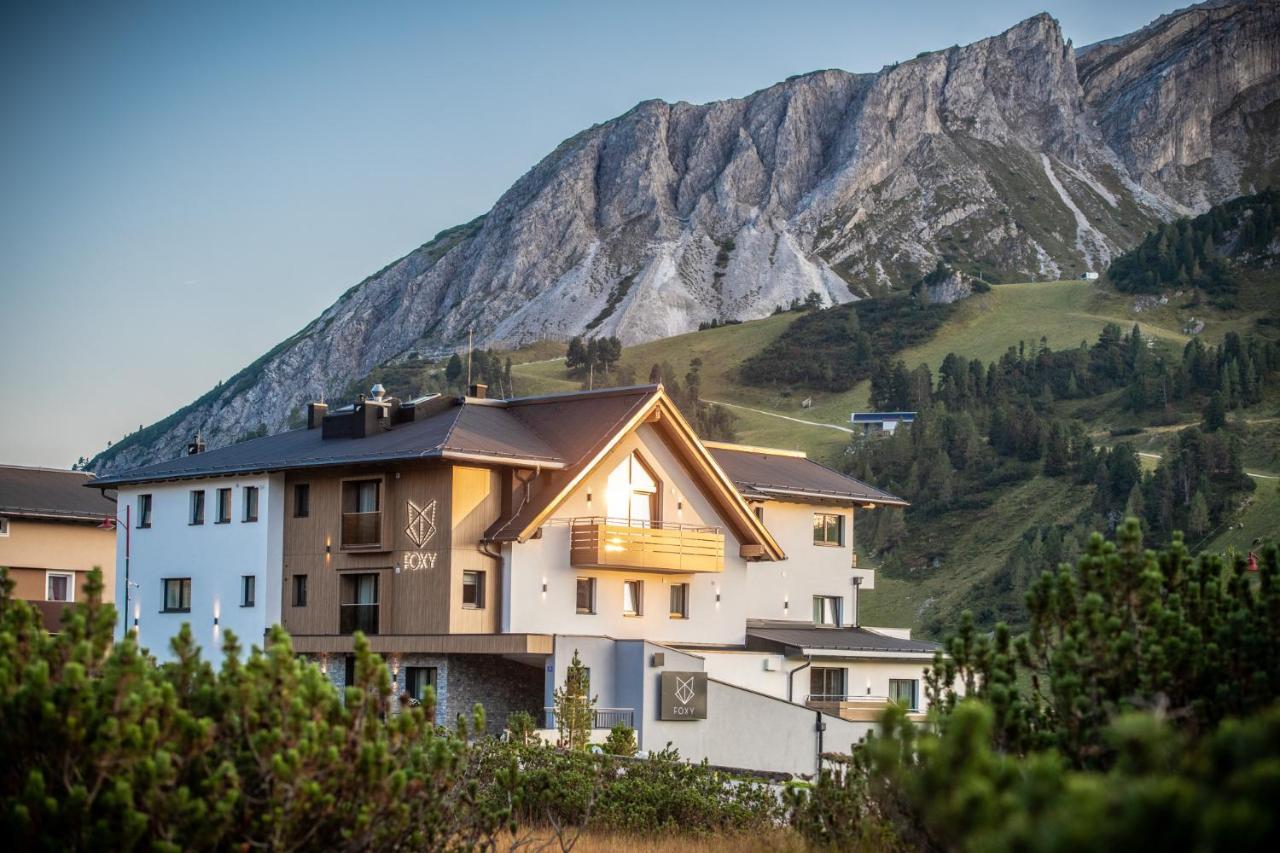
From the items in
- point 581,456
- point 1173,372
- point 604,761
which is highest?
point 1173,372

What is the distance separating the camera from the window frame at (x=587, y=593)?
40344 millimetres

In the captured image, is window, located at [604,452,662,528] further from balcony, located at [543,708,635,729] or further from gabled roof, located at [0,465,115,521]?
gabled roof, located at [0,465,115,521]

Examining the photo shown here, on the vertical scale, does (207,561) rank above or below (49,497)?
below

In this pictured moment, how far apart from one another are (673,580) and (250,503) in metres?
11.4

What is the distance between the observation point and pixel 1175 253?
140625 millimetres

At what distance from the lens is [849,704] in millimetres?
43469

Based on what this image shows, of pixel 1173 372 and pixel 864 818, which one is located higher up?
pixel 1173 372

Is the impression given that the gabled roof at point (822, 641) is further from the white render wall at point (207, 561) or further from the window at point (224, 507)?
the window at point (224, 507)

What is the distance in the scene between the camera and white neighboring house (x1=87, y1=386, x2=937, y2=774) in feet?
122

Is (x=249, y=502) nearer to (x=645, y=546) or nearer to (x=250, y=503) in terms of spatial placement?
(x=250, y=503)

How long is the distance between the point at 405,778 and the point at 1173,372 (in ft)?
331

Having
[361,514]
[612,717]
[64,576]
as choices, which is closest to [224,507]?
[361,514]

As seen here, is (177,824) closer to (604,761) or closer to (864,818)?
(864,818)

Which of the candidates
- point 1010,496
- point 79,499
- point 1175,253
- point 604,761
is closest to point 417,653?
point 604,761
